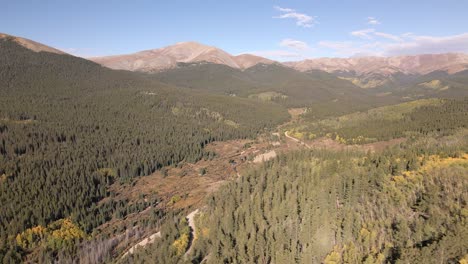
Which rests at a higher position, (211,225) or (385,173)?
(385,173)

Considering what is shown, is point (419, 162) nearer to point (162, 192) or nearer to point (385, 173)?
point (385, 173)

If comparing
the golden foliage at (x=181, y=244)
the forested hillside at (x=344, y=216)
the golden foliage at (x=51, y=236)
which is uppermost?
the forested hillside at (x=344, y=216)

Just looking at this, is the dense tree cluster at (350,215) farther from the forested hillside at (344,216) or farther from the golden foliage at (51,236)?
the golden foliage at (51,236)

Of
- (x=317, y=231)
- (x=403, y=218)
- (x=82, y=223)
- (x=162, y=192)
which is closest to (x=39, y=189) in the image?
(x=82, y=223)

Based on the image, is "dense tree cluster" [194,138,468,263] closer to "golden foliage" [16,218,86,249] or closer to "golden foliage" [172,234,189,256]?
"golden foliage" [172,234,189,256]

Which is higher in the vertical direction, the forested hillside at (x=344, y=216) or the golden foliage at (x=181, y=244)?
the forested hillside at (x=344, y=216)

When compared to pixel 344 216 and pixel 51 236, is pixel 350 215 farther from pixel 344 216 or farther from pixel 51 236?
pixel 51 236

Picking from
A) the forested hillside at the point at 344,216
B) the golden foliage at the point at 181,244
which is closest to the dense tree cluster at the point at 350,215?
the forested hillside at the point at 344,216

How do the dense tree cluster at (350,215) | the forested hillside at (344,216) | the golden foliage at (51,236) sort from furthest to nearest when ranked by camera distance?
the golden foliage at (51,236) < the forested hillside at (344,216) < the dense tree cluster at (350,215)

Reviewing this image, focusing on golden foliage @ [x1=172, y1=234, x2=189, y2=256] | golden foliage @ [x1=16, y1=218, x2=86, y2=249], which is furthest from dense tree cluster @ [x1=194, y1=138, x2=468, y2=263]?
golden foliage @ [x1=16, y1=218, x2=86, y2=249]

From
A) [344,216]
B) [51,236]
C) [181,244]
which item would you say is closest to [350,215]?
[344,216]

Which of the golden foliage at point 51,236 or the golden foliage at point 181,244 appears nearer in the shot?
the golden foliage at point 181,244
